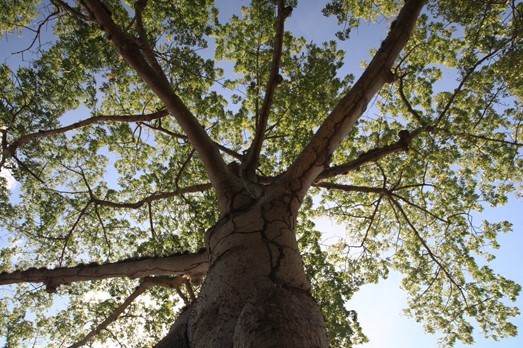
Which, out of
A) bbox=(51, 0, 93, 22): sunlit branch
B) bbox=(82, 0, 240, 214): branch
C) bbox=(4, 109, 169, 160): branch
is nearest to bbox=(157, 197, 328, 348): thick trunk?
bbox=(82, 0, 240, 214): branch

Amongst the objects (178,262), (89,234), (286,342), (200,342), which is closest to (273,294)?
(286,342)

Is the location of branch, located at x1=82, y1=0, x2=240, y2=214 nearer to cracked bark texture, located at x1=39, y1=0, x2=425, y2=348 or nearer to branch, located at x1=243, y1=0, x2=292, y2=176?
cracked bark texture, located at x1=39, y1=0, x2=425, y2=348

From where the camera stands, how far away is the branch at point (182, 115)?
13.7 ft

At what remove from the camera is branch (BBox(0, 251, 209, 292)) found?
4188 mm

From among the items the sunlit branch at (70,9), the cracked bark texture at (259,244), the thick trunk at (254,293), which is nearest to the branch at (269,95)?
the cracked bark texture at (259,244)

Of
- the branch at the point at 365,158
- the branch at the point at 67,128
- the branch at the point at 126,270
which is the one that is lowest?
the branch at the point at 126,270

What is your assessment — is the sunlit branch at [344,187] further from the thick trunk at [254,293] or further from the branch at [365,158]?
the thick trunk at [254,293]

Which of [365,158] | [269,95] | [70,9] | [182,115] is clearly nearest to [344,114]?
[365,158]

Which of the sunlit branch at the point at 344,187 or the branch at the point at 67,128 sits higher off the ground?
the branch at the point at 67,128

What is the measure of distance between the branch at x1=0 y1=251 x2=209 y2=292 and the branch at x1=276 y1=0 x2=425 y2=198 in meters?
1.53

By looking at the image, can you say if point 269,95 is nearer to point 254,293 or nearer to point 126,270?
point 126,270

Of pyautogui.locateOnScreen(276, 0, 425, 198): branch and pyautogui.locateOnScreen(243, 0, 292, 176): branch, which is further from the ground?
pyautogui.locateOnScreen(243, 0, 292, 176): branch

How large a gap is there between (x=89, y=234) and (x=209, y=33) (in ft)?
18.9

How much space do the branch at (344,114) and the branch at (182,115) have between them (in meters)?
0.85
